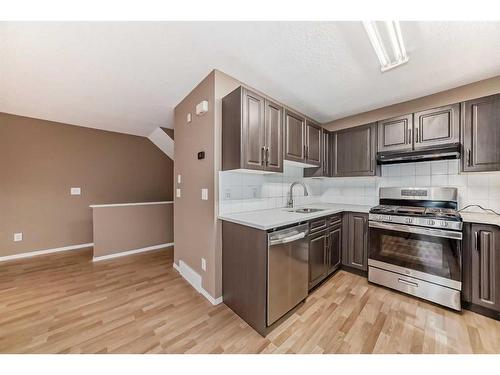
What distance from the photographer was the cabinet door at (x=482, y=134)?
186cm

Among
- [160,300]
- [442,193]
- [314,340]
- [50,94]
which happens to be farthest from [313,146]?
[50,94]

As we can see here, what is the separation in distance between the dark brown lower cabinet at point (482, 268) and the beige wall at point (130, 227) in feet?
14.2

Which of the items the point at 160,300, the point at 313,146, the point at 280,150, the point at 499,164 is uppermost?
the point at 313,146

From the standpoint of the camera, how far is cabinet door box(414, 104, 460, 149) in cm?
207

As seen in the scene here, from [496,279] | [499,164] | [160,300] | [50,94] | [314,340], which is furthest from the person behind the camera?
[50,94]

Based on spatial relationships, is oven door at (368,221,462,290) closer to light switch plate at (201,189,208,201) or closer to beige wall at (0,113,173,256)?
light switch plate at (201,189,208,201)

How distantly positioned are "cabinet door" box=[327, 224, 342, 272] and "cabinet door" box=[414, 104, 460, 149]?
4.69 ft

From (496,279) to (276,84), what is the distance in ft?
9.33

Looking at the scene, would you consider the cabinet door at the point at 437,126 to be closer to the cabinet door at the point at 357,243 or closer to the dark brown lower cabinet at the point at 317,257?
the cabinet door at the point at 357,243

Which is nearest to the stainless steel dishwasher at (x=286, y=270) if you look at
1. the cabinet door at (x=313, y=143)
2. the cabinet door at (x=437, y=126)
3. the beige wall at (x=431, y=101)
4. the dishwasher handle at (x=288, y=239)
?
the dishwasher handle at (x=288, y=239)

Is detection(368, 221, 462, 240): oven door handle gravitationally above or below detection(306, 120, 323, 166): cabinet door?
below

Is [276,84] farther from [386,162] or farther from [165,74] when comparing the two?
[386,162]

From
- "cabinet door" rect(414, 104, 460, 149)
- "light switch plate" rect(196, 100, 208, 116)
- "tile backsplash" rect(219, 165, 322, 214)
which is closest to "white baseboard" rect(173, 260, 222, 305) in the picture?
"tile backsplash" rect(219, 165, 322, 214)

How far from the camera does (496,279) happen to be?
1.69m
